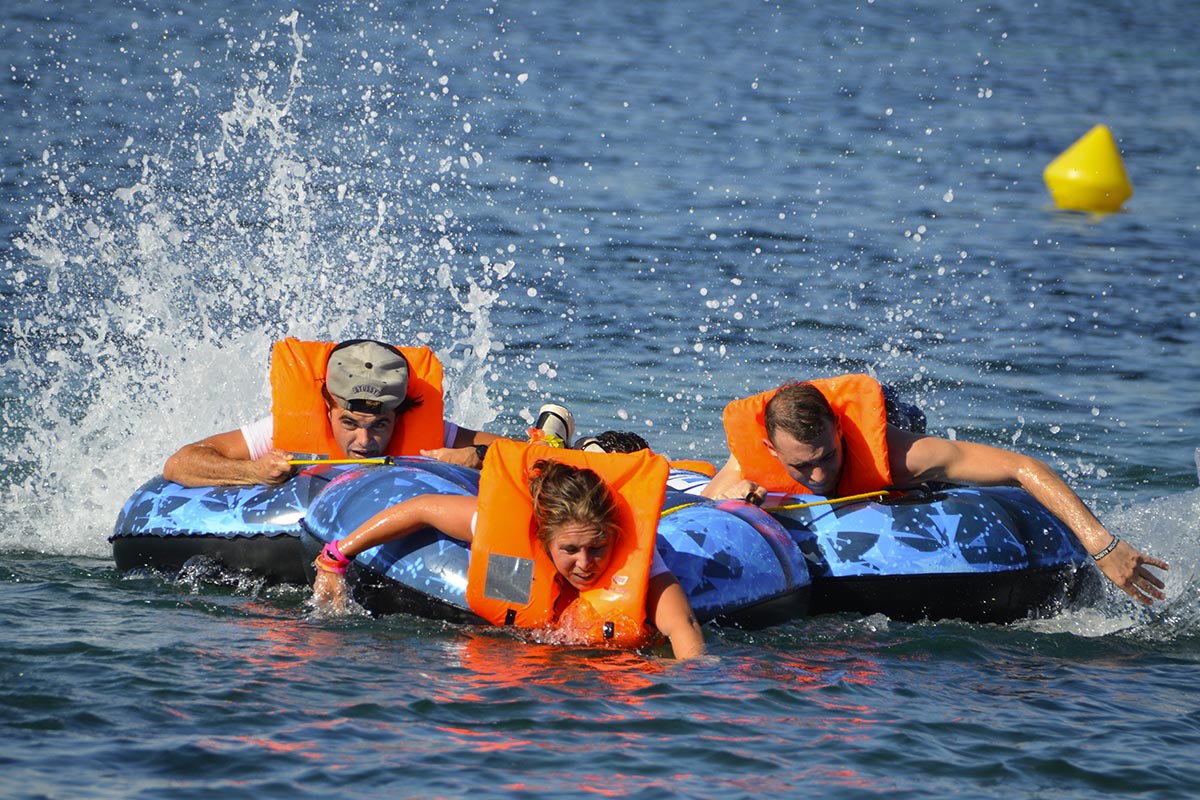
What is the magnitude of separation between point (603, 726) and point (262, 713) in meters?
1.30

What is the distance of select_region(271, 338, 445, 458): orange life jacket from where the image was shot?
8.31 meters

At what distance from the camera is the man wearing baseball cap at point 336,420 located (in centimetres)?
802

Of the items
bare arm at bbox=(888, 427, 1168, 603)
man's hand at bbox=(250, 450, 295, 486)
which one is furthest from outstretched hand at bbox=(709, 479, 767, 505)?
man's hand at bbox=(250, 450, 295, 486)

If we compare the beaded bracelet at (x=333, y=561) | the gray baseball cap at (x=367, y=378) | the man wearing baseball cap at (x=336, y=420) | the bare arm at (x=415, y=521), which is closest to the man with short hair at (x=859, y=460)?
the man wearing baseball cap at (x=336, y=420)

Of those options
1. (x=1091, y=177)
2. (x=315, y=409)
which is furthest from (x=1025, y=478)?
(x=1091, y=177)

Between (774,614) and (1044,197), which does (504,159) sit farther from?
(774,614)

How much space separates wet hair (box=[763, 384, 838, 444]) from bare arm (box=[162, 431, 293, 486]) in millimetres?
2437

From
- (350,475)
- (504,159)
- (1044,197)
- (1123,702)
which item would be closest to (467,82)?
(504,159)

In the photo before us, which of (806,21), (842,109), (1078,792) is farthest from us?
(806,21)

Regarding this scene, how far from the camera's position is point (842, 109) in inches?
1035

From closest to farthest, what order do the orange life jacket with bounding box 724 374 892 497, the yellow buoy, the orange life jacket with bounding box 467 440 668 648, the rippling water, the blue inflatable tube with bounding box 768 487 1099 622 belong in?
1. the rippling water
2. the orange life jacket with bounding box 467 440 668 648
3. the blue inflatable tube with bounding box 768 487 1099 622
4. the orange life jacket with bounding box 724 374 892 497
5. the yellow buoy

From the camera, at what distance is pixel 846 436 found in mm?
8031

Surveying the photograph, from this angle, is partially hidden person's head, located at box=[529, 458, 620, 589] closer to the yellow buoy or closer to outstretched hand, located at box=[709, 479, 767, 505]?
outstretched hand, located at box=[709, 479, 767, 505]

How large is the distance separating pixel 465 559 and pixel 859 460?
209cm
